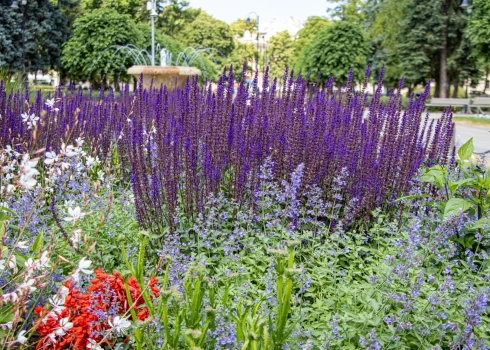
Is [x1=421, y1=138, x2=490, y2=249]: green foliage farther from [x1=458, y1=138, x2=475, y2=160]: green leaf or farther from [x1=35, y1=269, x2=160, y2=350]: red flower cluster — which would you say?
[x1=35, y1=269, x2=160, y2=350]: red flower cluster

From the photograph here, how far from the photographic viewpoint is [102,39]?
73.7ft

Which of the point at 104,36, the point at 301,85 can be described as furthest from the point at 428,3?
the point at 301,85

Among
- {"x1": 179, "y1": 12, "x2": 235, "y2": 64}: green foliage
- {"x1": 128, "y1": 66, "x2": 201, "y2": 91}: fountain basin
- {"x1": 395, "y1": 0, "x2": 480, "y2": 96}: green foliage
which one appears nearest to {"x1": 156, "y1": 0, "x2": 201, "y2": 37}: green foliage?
{"x1": 179, "y1": 12, "x2": 235, "y2": 64}: green foliage

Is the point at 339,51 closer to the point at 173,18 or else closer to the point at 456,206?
the point at 456,206

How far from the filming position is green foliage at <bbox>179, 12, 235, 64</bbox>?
53166 millimetres

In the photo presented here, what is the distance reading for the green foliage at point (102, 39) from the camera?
22267 mm

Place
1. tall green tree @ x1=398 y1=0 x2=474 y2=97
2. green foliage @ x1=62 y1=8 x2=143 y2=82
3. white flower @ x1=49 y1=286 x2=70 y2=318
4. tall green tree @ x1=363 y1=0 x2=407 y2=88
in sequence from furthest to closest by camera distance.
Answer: tall green tree @ x1=363 y1=0 x2=407 y2=88
tall green tree @ x1=398 y1=0 x2=474 y2=97
green foliage @ x1=62 y1=8 x2=143 y2=82
white flower @ x1=49 y1=286 x2=70 y2=318

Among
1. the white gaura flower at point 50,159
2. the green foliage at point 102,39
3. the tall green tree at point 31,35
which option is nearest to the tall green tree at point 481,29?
the green foliage at point 102,39

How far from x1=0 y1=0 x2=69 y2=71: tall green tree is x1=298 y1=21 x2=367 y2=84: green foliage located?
15962mm

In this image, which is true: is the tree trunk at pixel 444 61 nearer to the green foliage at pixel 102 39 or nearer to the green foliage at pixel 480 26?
the green foliage at pixel 480 26

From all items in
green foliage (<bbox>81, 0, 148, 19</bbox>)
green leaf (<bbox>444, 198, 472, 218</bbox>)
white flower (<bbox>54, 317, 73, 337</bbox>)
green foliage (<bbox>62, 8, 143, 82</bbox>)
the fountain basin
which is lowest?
white flower (<bbox>54, 317, 73, 337</bbox>)

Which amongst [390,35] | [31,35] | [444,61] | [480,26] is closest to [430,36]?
[444,61]

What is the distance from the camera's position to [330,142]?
3.76 metres

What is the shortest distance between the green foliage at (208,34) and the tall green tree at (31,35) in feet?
68.1
